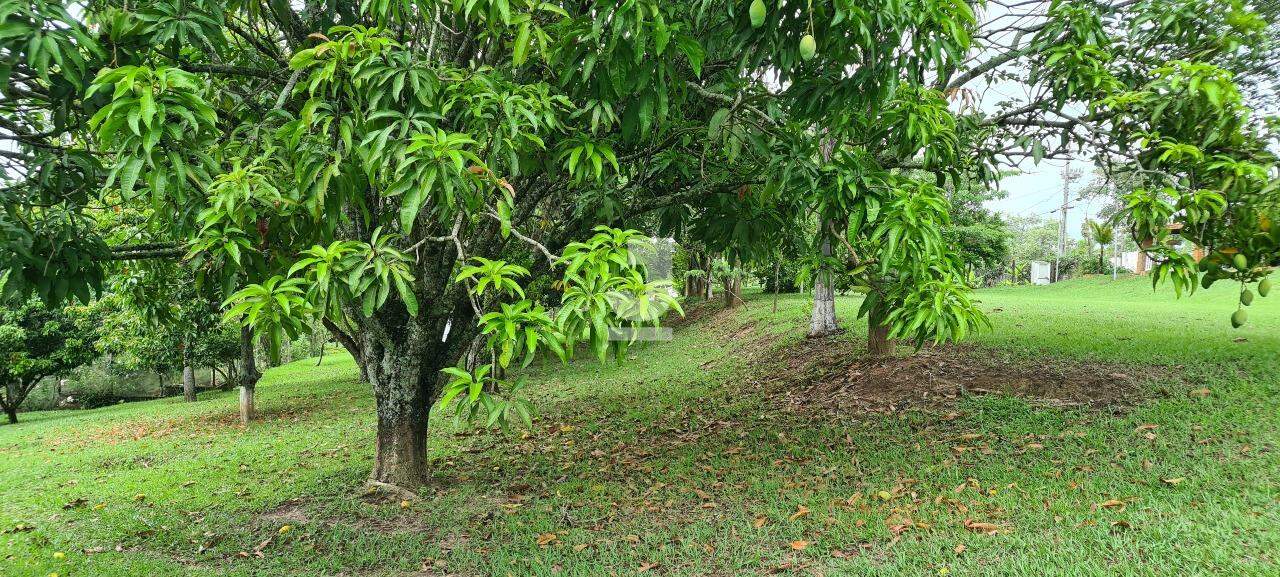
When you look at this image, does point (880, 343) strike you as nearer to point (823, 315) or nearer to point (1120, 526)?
point (823, 315)

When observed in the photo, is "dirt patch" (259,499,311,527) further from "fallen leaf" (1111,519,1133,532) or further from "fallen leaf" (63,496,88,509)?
"fallen leaf" (1111,519,1133,532)

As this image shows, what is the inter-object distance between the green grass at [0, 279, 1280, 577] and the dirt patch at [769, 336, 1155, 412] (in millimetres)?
209

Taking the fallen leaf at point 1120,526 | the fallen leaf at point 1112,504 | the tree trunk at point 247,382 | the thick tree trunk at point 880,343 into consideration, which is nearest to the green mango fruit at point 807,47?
the fallen leaf at point 1120,526

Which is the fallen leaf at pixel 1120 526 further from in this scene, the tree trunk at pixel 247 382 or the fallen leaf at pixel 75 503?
the tree trunk at pixel 247 382

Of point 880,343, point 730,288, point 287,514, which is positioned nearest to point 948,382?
point 880,343

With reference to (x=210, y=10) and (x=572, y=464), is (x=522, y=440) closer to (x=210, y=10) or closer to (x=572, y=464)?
(x=572, y=464)

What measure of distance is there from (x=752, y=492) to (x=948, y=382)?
2.72 m

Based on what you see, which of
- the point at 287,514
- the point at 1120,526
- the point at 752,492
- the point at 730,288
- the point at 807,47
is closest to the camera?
the point at 807,47

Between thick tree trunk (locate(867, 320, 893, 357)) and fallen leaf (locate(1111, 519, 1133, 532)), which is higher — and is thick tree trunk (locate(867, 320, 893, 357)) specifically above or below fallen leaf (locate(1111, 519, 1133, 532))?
above

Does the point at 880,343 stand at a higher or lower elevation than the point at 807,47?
lower

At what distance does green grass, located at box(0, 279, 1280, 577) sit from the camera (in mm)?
3662

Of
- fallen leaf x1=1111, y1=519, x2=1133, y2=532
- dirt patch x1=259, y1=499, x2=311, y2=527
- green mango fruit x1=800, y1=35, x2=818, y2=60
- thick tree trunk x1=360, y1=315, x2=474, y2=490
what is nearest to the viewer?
green mango fruit x1=800, y1=35, x2=818, y2=60

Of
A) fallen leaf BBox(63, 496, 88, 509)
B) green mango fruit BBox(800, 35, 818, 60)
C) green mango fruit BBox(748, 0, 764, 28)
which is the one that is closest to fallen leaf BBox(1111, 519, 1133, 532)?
green mango fruit BBox(800, 35, 818, 60)

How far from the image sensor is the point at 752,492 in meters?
4.83
